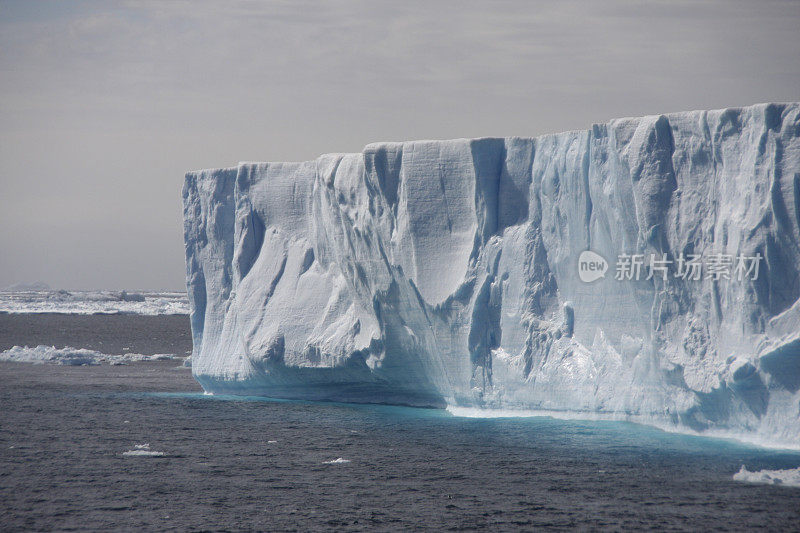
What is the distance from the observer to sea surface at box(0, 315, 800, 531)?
10875 mm

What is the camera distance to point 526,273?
647 inches

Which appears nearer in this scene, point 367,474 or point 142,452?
point 367,474

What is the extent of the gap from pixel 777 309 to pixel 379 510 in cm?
596

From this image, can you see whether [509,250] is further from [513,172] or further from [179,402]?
[179,402]

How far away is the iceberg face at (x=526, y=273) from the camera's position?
1298 cm

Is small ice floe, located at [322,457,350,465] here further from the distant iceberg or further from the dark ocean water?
the distant iceberg

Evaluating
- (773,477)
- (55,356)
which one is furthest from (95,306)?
(773,477)

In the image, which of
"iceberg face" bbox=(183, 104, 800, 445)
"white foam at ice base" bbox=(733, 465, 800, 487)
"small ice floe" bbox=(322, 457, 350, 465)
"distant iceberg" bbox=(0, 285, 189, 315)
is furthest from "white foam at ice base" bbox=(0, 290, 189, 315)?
"white foam at ice base" bbox=(733, 465, 800, 487)

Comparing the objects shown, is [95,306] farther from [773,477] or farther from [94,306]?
[773,477]

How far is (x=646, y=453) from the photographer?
44.8ft

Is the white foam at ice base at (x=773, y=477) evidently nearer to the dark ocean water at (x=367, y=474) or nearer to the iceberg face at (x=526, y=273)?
the dark ocean water at (x=367, y=474)

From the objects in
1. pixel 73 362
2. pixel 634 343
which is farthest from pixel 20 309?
pixel 634 343
